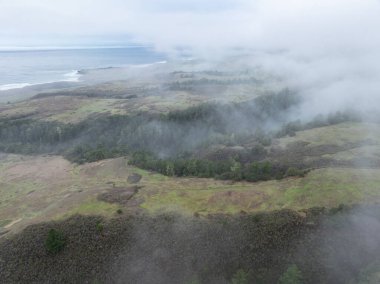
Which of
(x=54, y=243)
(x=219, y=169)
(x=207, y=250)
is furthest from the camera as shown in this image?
(x=219, y=169)

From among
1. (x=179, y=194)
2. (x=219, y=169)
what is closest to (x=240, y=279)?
(x=179, y=194)

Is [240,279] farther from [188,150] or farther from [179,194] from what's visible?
[188,150]

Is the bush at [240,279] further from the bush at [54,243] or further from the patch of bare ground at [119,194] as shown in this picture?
the patch of bare ground at [119,194]

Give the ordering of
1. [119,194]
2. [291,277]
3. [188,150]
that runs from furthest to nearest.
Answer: [188,150], [119,194], [291,277]

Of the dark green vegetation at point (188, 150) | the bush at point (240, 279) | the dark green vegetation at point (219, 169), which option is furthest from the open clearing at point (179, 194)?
the bush at point (240, 279)

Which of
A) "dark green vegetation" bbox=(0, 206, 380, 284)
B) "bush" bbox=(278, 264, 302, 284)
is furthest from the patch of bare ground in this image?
"bush" bbox=(278, 264, 302, 284)

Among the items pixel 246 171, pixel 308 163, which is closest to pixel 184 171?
pixel 246 171
